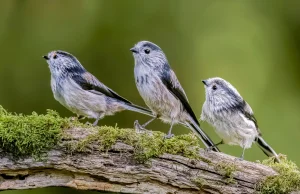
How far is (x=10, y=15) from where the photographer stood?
6926mm

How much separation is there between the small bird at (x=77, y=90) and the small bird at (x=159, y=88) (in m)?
0.16

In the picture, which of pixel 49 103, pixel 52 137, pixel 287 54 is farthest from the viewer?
pixel 287 54

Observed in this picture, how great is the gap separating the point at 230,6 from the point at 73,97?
9.14 feet

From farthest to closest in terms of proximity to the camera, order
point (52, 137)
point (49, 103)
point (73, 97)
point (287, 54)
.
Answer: point (287, 54) → point (49, 103) → point (73, 97) → point (52, 137)

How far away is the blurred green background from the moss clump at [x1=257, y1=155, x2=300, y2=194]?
81.3 inches

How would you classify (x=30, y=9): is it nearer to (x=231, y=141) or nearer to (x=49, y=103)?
(x=49, y=103)

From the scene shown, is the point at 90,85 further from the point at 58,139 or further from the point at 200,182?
the point at 200,182

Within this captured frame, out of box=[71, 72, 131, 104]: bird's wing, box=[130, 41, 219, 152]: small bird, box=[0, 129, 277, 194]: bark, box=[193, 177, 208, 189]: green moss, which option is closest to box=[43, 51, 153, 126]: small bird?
box=[71, 72, 131, 104]: bird's wing

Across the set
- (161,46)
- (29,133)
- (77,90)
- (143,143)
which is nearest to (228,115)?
(143,143)

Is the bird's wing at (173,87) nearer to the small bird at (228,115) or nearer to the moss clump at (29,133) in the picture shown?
the small bird at (228,115)

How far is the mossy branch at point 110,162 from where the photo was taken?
425 centimetres

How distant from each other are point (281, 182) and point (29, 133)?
1.56 metres

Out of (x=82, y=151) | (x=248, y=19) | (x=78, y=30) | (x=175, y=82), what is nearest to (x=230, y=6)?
(x=248, y=19)

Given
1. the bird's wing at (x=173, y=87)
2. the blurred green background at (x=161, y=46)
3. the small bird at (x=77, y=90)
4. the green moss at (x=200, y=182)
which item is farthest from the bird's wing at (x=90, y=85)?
the blurred green background at (x=161, y=46)
